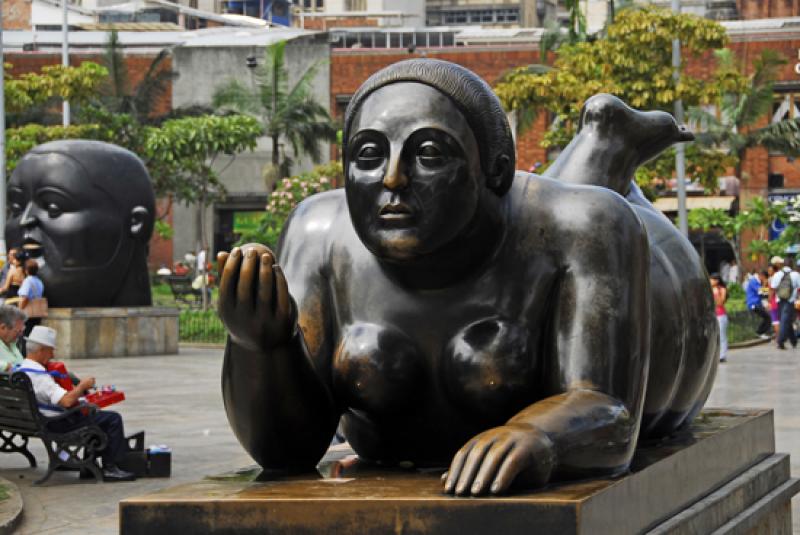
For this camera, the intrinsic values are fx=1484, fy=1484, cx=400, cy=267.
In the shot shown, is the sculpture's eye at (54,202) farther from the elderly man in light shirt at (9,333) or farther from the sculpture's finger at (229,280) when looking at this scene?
the sculpture's finger at (229,280)

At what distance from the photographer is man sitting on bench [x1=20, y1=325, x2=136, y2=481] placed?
10297mm

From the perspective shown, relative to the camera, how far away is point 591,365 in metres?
3.68

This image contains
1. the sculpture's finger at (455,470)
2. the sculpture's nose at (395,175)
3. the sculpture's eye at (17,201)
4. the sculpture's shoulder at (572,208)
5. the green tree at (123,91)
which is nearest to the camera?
the sculpture's finger at (455,470)

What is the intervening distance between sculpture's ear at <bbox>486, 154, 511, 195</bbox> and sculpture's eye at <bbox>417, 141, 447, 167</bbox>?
163mm

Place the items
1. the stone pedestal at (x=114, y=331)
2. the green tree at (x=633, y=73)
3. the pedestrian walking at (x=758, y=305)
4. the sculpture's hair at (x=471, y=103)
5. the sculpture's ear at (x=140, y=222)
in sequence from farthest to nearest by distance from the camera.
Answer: the green tree at (x=633, y=73) → the pedestrian walking at (x=758, y=305) → the stone pedestal at (x=114, y=331) → the sculpture's ear at (x=140, y=222) → the sculpture's hair at (x=471, y=103)

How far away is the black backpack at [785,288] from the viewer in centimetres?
2533

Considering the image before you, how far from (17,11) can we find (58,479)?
62.9 meters

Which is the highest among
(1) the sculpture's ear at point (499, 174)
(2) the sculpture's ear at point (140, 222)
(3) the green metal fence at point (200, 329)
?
(1) the sculpture's ear at point (499, 174)

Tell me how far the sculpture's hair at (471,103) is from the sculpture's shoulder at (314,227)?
364mm

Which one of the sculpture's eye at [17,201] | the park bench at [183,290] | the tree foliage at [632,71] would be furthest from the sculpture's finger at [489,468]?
the park bench at [183,290]

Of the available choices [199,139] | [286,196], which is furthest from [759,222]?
[199,139]

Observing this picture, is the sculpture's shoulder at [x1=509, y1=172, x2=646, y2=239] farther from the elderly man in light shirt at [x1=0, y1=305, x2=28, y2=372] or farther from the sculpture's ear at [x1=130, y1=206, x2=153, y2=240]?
the sculpture's ear at [x1=130, y1=206, x2=153, y2=240]

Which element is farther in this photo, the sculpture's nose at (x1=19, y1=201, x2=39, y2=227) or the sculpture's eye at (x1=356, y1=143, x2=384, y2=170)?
the sculpture's nose at (x1=19, y1=201, x2=39, y2=227)

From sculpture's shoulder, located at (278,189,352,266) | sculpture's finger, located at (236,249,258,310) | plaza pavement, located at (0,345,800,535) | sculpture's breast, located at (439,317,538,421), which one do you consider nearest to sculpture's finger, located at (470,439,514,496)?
sculpture's breast, located at (439,317,538,421)
